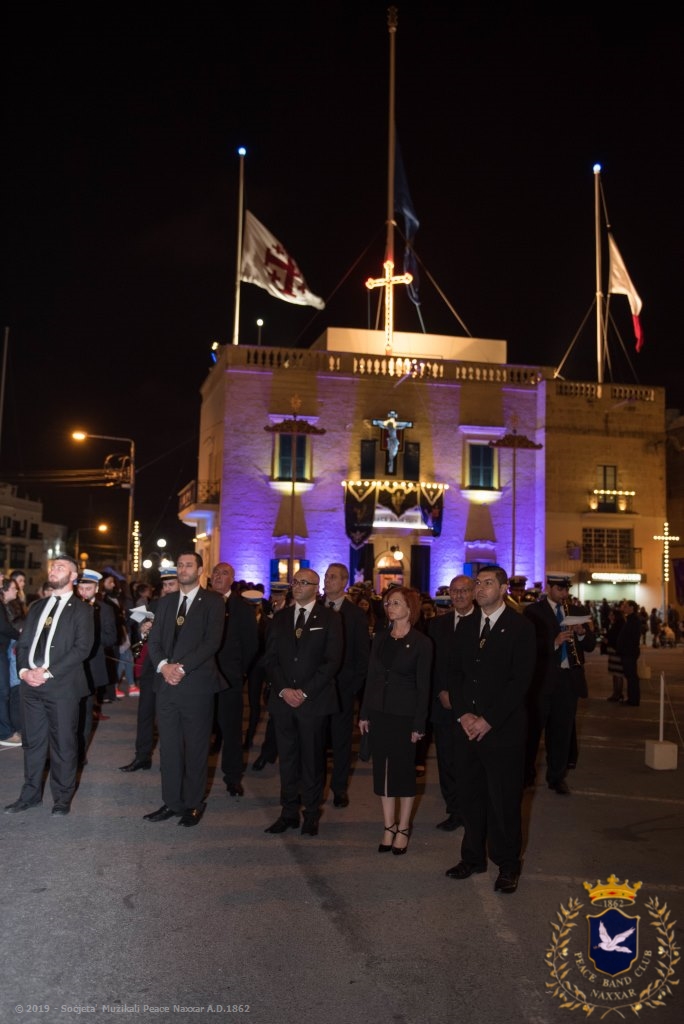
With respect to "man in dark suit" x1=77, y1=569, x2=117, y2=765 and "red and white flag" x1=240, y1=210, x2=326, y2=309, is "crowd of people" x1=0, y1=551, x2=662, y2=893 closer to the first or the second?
"man in dark suit" x1=77, y1=569, x2=117, y2=765

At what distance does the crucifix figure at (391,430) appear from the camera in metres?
33.4

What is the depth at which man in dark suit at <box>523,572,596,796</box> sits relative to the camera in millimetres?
8898

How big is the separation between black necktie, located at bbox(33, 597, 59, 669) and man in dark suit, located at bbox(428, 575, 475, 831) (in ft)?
11.1

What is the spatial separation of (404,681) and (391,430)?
2684cm

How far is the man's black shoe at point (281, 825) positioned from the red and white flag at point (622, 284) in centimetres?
2929

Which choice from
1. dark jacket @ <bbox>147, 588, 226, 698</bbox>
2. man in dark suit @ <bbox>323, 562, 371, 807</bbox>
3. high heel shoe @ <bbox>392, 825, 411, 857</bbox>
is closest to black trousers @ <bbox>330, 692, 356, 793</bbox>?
man in dark suit @ <bbox>323, 562, 371, 807</bbox>

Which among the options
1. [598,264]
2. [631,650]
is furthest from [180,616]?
[598,264]

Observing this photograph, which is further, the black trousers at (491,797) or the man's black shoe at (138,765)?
the man's black shoe at (138,765)

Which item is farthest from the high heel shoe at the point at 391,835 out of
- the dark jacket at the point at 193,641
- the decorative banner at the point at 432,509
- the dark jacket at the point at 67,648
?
the decorative banner at the point at 432,509

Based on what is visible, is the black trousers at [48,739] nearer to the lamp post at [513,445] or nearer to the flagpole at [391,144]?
the lamp post at [513,445]

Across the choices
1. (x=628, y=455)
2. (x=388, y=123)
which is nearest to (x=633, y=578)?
(x=628, y=455)

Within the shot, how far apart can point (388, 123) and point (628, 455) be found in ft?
50.6

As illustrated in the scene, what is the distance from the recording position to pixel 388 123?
34.0m

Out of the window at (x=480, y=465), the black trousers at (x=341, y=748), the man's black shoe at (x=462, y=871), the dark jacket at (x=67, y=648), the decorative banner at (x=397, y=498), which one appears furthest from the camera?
the window at (x=480, y=465)
